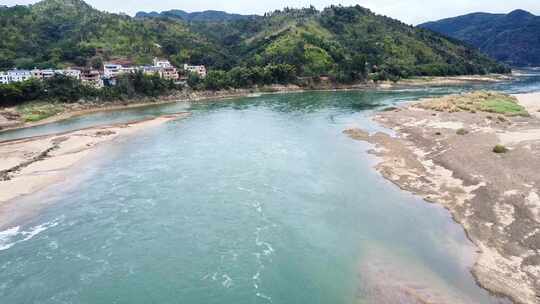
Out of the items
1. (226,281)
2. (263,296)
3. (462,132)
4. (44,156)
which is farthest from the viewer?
(44,156)

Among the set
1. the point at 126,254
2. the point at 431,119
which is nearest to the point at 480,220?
the point at 126,254

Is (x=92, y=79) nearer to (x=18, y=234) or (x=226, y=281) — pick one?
(x=18, y=234)

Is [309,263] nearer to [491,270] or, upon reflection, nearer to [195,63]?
[491,270]

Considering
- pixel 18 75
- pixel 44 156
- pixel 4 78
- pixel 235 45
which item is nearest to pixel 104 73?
pixel 18 75

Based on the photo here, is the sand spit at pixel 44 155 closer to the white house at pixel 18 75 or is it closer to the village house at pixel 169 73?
the white house at pixel 18 75

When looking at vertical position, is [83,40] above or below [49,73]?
above

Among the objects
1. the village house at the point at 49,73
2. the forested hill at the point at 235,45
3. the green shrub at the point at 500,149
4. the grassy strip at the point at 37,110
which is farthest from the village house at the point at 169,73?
the green shrub at the point at 500,149
